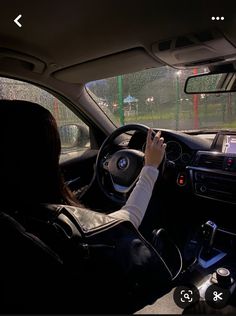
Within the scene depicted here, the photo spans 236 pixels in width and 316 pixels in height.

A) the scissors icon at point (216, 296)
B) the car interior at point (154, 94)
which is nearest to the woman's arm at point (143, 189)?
the car interior at point (154, 94)

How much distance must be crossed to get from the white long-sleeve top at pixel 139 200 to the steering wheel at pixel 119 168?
776 mm

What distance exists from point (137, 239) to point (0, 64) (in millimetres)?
1853

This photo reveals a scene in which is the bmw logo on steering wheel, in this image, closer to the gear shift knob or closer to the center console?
the center console

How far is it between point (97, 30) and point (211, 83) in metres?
1.04

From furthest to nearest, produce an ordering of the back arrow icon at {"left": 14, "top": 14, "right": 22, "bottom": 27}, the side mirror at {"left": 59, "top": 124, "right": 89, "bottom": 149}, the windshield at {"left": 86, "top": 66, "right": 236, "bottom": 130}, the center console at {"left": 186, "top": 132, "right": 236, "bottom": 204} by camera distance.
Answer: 1. the side mirror at {"left": 59, "top": 124, "right": 89, "bottom": 149}
2. the windshield at {"left": 86, "top": 66, "right": 236, "bottom": 130}
3. the center console at {"left": 186, "top": 132, "right": 236, "bottom": 204}
4. the back arrow icon at {"left": 14, "top": 14, "right": 22, "bottom": 27}

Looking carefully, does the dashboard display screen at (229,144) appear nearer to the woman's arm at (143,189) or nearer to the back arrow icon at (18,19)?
the woman's arm at (143,189)

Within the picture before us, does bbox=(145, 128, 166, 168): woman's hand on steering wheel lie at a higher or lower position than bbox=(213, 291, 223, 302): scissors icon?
higher

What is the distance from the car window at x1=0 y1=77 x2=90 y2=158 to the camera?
2.65 meters

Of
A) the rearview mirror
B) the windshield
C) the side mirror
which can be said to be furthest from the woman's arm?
the side mirror

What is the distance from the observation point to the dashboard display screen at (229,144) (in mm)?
2244

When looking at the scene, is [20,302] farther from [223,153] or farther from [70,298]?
[223,153]

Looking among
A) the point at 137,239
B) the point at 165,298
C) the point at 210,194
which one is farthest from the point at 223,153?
the point at 137,239

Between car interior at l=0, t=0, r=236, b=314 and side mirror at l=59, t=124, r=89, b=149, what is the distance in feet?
0.07

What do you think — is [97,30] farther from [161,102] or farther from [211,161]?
[161,102]
